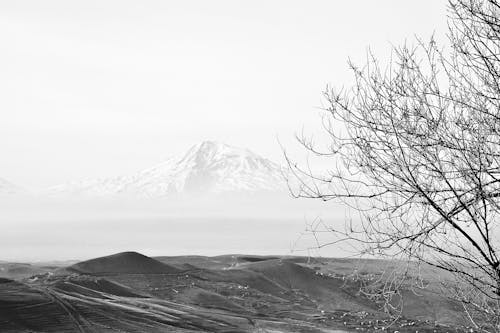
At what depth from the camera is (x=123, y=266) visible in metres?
53.6

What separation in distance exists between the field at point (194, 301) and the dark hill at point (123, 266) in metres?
0.08

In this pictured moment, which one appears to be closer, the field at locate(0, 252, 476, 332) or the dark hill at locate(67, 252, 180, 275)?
the field at locate(0, 252, 476, 332)

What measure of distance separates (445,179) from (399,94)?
1518 millimetres

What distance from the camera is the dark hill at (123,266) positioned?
52.3 m

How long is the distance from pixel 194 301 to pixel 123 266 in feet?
29.8

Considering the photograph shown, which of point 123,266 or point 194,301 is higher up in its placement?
point 123,266

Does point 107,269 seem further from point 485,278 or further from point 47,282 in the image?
point 485,278

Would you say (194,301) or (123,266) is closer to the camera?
(194,301)

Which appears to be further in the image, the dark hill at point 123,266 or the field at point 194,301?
the dark hill at point 123,266

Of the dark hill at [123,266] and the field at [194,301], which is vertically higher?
the dark hill at [123,266]

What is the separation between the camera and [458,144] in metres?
9.56

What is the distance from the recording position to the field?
32281 millimetres

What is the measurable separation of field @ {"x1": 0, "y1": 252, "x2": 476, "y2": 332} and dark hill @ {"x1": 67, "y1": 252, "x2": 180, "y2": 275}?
8cm

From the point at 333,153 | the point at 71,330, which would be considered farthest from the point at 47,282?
the point at 333,153
